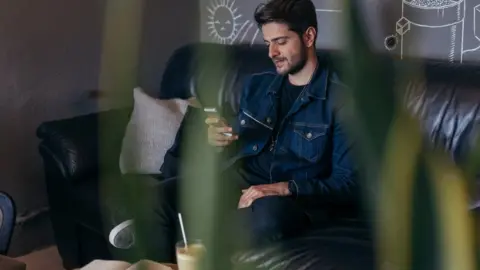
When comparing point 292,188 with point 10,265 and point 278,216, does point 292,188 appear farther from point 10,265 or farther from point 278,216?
point 10,265

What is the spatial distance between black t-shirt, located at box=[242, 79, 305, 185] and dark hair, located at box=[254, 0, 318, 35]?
0.21 meters

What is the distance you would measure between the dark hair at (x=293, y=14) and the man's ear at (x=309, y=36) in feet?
0.04

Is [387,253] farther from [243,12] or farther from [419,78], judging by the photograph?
[243,12]

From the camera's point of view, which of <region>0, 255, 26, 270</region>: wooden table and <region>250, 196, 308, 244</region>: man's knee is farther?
<region>250, 196, 308, 244</region>: man's knee

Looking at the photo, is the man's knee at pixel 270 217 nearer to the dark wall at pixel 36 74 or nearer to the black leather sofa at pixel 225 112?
the black leather sofa at pixel 225 112

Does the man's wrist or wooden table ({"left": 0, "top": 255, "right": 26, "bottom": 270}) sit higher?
wooden table ({"left": 0, "top": 255, "right": 26, "bottom": 270})

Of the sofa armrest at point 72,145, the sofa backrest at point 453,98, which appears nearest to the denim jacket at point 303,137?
the sofa backrest at point 453,98

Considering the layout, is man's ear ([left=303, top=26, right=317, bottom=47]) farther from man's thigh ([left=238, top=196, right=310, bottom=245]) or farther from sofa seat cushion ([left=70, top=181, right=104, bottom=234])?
sofa seat cushion ([left=70, top=181, right=104, bottom=234])

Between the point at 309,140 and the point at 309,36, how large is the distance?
39 cm

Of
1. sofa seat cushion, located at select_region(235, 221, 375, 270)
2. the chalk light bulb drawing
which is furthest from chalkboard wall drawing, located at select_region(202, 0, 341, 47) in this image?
sofa seat cushion, located at select_region(235, 221, 375, 270)

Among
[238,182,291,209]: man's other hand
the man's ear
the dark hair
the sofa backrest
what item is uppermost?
the dark hair

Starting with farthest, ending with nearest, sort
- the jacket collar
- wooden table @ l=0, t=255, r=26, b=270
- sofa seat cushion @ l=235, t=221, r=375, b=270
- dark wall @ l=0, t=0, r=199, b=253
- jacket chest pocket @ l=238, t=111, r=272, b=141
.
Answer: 1. dark wall @ l=0, t=0, r=199, b=253
2. jacket chest pocket @ l=238, t=111, r=272, b=141
3. the jacket collar
4. sofa seat cushion @ l=235, t=221, r=375, b=270
5. wooden table @ l=0, t=255, r=26, b=270

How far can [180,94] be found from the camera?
3127mm

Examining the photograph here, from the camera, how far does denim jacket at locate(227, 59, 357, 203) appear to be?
235cm
